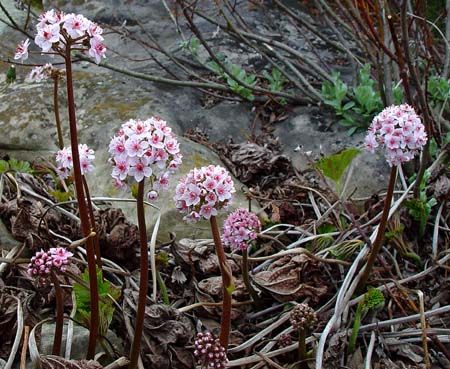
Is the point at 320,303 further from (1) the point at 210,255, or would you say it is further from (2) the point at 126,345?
(2) the point at 126,345

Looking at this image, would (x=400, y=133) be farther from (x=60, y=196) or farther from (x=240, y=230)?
(x=60, y=196)

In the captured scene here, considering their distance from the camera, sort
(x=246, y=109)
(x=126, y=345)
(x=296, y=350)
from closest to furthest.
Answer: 1. (x=126, y=345)
2. (x=296, y=350)
3. (x=246, y=109)

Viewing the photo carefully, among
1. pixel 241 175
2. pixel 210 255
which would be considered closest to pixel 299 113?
pixel 241 175

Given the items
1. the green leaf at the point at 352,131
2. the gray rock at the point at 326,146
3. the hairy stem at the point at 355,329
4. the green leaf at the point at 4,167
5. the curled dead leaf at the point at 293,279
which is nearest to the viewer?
the hairy stem at the point at 355,329

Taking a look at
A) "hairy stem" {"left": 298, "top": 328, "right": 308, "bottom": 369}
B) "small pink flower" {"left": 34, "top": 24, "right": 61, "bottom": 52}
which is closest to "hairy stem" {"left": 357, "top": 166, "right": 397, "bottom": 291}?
"hairy stem" {"left": 298, "top": 328, "right": 308, "bottom": 369}

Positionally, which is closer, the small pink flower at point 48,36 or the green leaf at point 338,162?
the small pink flower at point 48,36

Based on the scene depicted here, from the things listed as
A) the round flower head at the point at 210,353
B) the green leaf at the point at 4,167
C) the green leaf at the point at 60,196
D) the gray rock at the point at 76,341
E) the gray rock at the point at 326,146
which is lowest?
the round flower head at the point at 210,353

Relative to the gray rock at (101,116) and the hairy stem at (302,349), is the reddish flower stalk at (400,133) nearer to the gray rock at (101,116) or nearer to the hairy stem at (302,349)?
the hairy stem at (302,349)

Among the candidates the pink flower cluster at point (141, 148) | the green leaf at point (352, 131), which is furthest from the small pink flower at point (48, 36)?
the green leaf at point (352, 131)
